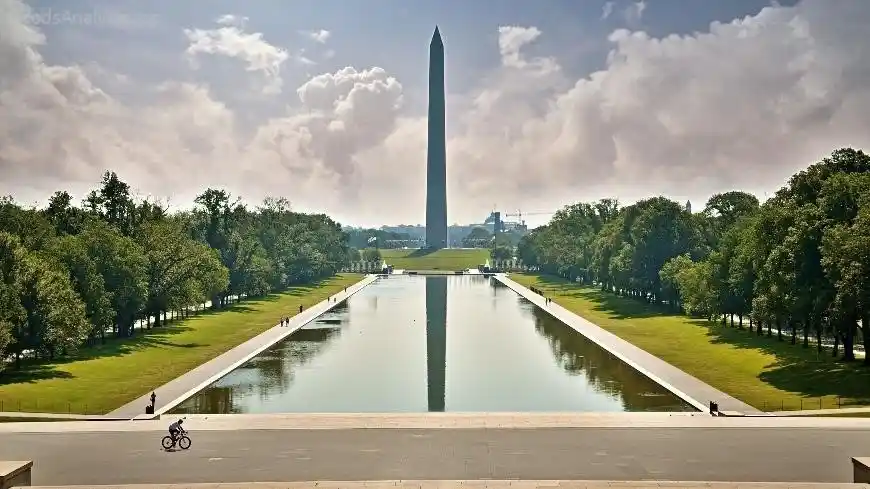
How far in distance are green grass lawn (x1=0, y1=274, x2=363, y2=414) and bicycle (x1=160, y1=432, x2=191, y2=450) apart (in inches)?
327

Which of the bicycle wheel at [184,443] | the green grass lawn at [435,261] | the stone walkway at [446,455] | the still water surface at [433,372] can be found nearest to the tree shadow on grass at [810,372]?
the still water surface at [433,372]

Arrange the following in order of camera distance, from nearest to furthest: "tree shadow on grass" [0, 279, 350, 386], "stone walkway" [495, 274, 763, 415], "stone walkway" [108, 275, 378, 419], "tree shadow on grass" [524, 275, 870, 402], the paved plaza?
the paved plaza
"stone walkway" [108, 275, 378, 419]
"stone walkway" [495, 274, 763, 415]
"tree shadow on grass" [524, 275, 870, 402]
"tree shadow on grass" [0, 279, 350, 386]

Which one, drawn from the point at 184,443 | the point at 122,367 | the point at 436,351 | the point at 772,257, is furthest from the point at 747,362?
the point at 122,367

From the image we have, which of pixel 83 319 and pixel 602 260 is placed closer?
pixel 83 319

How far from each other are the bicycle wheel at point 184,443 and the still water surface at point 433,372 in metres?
6.90

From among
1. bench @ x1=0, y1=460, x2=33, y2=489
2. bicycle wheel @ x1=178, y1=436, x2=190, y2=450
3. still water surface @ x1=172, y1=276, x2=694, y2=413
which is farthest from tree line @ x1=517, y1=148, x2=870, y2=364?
bench @ x1=0, y1=460, x2=33, y2=489

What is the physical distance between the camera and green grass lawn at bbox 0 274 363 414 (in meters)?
35.1

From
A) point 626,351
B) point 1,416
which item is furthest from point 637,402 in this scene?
point 1,416

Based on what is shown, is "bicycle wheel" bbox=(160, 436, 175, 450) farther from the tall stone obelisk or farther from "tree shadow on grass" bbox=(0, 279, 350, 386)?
the tall stone obelisk

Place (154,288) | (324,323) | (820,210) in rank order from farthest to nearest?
(324,323), (154,288), (820,210)

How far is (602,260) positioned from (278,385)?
65.7m

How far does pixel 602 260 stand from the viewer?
99.1 metres

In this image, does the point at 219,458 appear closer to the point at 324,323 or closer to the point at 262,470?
the point at 262,470

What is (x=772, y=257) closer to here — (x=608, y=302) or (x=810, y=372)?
(x=810, y=372)
